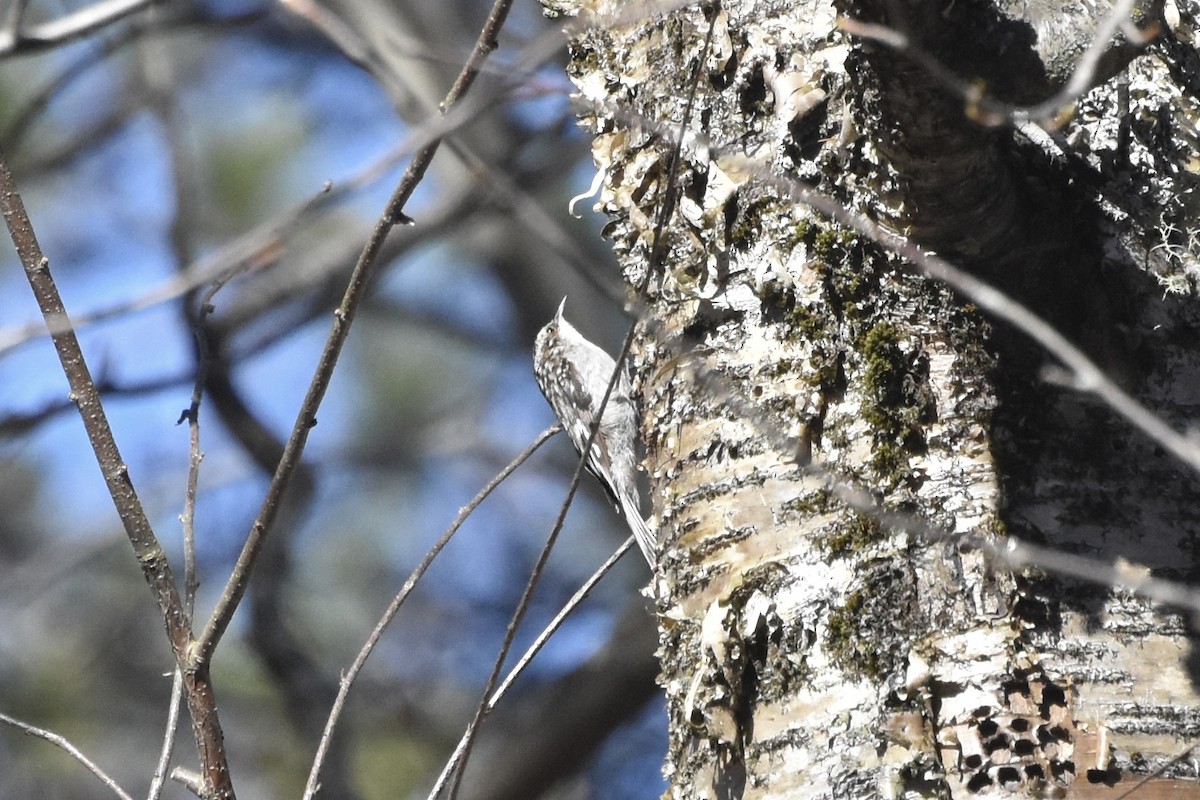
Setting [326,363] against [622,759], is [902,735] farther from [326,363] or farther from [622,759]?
[622,759]

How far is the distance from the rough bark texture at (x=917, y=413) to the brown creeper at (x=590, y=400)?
2.16 m

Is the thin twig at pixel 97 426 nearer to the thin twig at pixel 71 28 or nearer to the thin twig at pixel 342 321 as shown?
the thin twig at pixel 342 321

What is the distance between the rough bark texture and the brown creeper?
2.16 m

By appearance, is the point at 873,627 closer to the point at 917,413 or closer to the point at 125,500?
the point at 917,413

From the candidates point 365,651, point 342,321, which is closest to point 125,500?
point 365,651

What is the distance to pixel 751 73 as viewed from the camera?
2.03 metres

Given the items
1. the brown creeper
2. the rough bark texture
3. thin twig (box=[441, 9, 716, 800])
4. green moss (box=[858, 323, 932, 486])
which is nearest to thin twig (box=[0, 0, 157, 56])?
thin twig (box=[441, 9, 716, 800])

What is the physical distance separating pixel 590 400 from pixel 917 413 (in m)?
2.69

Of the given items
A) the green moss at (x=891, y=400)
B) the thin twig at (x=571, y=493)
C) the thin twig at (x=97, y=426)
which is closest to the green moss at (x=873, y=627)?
the green moss at (x=891, y=400)

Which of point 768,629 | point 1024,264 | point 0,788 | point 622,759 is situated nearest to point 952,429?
point 1024,264

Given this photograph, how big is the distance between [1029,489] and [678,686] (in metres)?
0.64

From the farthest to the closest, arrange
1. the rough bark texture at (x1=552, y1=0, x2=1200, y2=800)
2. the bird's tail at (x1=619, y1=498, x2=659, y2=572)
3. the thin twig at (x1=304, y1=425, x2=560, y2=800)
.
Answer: the bird's tail at (x1=619, y1=498, x2=659, y2=572) < the thin twig at (x1=304, y1=425, x2=560, y2=800) < the rough bark texture at (x1=552, y1=0, x2=1200, y2=800)

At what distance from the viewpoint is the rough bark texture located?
5.26 feet

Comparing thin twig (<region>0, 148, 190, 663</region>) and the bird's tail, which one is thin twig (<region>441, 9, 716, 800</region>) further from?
the bird's tail
